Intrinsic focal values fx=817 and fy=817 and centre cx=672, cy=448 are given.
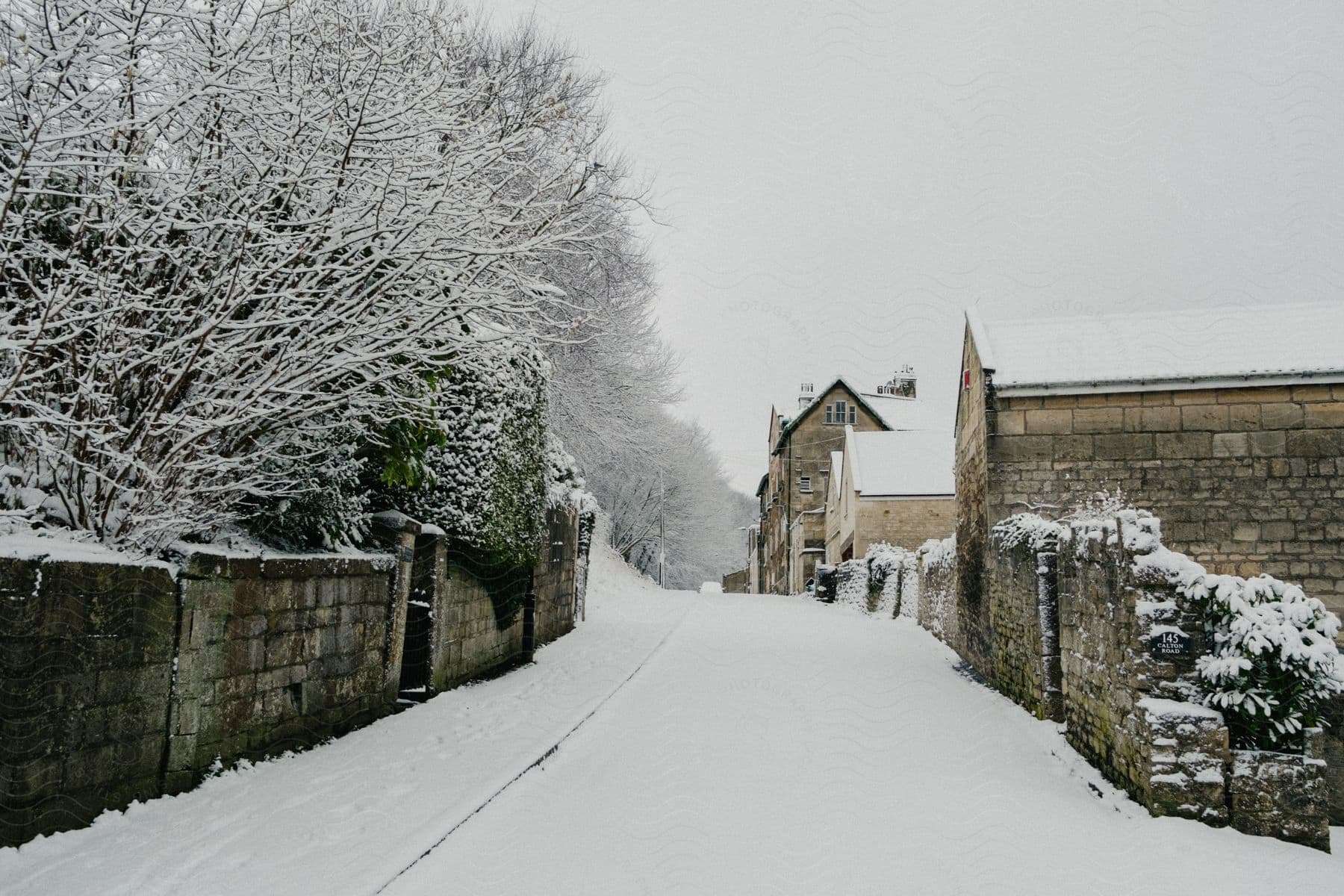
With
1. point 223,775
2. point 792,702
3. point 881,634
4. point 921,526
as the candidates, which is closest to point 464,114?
point 223,775

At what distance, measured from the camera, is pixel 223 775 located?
5.25m

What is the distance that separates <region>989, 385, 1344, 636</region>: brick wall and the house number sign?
6672 millimetres

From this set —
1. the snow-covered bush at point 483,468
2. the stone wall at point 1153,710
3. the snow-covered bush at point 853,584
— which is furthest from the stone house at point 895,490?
the stone wall at point 1153,710

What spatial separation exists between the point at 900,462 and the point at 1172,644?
25.4 metres

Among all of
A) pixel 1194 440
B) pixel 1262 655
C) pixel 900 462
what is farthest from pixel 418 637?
pixel 900 462

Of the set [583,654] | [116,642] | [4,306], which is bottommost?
[583,654]

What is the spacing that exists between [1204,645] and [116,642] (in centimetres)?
647

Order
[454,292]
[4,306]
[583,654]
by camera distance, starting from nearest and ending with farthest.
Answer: [4,306] → [454,292] → [583,654]

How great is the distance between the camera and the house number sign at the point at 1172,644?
5.23m

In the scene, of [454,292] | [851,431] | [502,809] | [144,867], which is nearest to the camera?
[144,867]

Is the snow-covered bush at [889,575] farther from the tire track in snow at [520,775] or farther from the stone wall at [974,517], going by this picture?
the tire track in snow at [520,775]

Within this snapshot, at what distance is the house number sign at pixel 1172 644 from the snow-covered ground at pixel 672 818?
1002 millimetres

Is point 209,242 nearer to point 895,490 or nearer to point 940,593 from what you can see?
point 940,593

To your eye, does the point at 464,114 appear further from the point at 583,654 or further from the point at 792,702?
the point at 583,654
